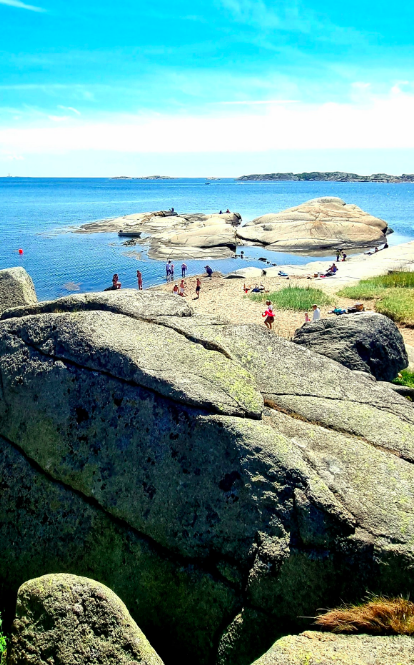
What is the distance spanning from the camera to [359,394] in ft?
30.5

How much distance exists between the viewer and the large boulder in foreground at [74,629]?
19.6 feet

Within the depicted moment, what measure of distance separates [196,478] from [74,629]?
2364 mm

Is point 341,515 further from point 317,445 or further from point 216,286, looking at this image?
point 216,286

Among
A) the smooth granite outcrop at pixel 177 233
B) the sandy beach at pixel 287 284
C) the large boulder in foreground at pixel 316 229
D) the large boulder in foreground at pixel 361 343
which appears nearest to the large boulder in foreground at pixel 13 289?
the large boulder in foreground at pixel 361 343

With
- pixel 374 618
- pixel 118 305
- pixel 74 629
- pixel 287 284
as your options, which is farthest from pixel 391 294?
pixel 74 629

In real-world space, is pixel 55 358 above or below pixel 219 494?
above

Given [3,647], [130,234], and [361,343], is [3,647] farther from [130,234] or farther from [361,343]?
[130,234]

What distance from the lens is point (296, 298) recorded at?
37500 millimetres

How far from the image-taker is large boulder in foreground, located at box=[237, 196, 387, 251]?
78.1 m

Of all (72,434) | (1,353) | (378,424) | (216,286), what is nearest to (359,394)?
(378,424)

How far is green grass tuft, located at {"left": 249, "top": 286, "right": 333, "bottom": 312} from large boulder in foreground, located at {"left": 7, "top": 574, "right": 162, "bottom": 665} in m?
→ 30.3

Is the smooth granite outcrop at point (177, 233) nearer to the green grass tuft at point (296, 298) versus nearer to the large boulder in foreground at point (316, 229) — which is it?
the large boulder in foreground at point (316, 229)

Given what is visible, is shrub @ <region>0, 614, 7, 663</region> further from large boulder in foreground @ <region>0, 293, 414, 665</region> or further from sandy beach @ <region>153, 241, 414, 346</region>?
sandy beach @ <region>153, 241, 414, 346</region>

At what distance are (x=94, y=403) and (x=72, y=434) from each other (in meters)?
0.60
